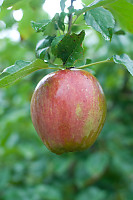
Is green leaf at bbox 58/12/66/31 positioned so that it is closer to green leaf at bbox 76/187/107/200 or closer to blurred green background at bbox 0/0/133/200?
blurred green background at bbox 0/0/133/200

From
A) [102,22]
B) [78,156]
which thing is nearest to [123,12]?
[102,22]

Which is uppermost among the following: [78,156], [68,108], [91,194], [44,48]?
[44,48]

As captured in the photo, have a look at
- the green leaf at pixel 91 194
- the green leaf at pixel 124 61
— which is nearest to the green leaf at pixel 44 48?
the green leaf at pixel 124 61

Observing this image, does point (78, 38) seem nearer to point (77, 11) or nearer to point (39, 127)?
point (77, 11)

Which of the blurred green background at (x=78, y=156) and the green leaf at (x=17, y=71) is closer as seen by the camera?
the green leaf at (x=17, y=71)

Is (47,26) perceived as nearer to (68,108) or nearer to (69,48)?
(69,48)

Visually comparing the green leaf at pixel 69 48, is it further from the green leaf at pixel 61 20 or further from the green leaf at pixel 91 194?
the green leaf at pixel 91 194
